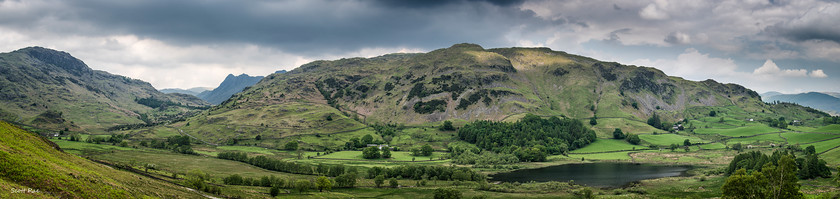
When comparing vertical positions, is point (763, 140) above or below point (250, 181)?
above

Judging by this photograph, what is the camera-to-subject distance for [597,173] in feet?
465

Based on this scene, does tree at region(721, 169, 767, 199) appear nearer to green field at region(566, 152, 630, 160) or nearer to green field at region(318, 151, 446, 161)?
green field at region(566, 152, 630, 160)

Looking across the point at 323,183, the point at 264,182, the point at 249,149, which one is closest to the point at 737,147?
the point at 323,183

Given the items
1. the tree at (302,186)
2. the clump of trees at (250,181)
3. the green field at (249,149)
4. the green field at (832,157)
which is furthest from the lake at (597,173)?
the green field at (249,149)

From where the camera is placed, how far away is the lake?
126938mm

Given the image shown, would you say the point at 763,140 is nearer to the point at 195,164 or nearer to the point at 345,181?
the point at 345,181

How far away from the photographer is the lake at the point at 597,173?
12694 cm

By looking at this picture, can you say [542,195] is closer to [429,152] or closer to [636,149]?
[429,152]

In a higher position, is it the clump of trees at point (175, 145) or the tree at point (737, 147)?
the tree at point (737, 147)

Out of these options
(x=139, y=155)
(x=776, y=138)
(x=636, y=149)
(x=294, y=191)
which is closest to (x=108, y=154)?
(x=139, y=155)

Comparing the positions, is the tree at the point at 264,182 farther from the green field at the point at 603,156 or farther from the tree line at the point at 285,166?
the green field at the point at 603,156

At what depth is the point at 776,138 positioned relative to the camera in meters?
191

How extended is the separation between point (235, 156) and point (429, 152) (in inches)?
3511

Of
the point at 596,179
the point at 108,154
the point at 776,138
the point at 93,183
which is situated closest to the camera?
the point at 93,183
